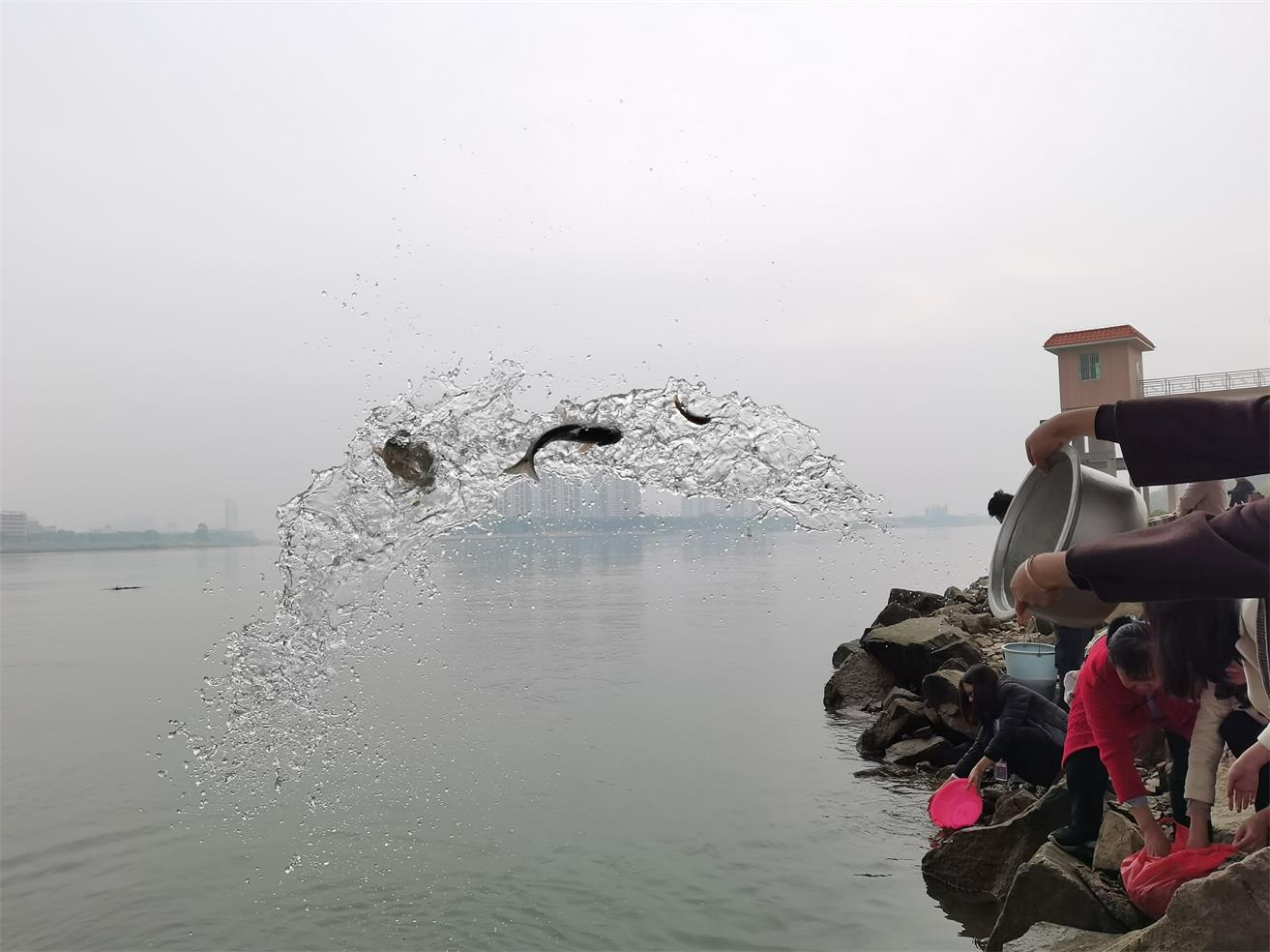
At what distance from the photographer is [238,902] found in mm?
5895

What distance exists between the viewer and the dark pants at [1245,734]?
11.8 ft

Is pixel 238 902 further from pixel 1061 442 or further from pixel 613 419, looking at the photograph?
pixel 1061 442

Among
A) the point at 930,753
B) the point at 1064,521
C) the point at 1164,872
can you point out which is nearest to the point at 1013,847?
the point at 1164,872

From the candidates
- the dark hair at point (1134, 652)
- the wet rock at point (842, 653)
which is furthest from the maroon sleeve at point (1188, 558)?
the wet rock at point (842, 653)

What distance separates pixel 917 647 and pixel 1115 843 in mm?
5716

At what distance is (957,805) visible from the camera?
19.8ft

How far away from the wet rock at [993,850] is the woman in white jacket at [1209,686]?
128 cm

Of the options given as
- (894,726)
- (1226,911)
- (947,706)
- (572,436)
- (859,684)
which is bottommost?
(859,684)

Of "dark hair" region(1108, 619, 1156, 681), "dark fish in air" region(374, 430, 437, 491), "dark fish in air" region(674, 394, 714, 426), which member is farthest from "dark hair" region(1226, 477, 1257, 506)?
"dark fish in air" region(374, 430, 437, 491)

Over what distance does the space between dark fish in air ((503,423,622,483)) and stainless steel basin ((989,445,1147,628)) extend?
407 cm

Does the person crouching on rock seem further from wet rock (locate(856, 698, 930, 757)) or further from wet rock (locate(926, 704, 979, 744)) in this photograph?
wet rock (locate(856, 698, 930, 757))

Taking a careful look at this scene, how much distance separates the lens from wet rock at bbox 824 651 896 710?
35.9 feet

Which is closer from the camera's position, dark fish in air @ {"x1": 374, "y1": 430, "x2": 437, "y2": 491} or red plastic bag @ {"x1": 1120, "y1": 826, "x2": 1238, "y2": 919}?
red plastic bag @ {"x1": 1120, "y1": 826, "x2": 1238, "y2": 919}

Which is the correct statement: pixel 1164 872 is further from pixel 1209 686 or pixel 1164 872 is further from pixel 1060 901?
pixel 1209 686
